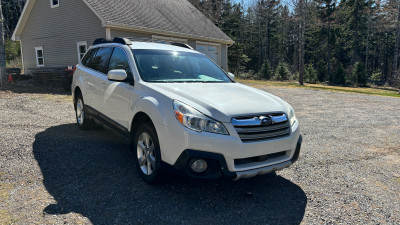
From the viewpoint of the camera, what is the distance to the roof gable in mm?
15047

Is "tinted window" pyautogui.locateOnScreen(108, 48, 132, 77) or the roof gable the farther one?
the roof gable

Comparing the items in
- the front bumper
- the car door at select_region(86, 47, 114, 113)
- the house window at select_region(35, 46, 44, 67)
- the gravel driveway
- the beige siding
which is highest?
the beige siding

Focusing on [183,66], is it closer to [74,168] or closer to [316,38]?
[74,168]

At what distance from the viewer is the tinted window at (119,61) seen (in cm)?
448

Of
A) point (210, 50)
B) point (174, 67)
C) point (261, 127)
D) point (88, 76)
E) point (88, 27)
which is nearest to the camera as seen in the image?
point (261, 127)

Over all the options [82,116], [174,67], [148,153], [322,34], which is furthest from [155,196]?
[322,34]

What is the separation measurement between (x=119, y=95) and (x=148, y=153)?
1188 mm

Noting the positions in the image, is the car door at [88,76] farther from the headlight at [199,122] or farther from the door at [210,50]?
the door at [210,50]

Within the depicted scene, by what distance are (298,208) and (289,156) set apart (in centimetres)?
62

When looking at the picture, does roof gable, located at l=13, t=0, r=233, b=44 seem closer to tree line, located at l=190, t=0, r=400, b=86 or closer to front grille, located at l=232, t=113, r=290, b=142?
front grille, located at l=232, t=113, r=290, b=142

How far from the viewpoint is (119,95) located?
437cm

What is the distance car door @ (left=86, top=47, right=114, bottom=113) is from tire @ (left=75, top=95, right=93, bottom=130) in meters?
0.59

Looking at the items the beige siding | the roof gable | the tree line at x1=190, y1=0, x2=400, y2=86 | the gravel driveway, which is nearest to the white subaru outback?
the gravel driveway

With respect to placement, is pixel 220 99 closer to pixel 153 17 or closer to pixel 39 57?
pixel 153 17
